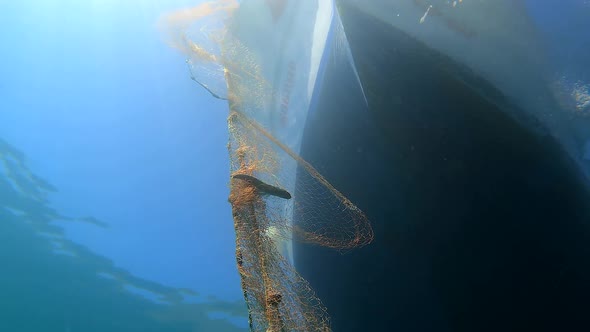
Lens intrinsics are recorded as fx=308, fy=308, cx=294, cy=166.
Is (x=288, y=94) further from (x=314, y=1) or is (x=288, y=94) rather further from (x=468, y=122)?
(x=468, y=122)

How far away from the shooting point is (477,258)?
3.13m

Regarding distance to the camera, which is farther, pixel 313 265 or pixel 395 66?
pixel 313 265

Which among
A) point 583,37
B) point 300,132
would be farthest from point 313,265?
point 583,37

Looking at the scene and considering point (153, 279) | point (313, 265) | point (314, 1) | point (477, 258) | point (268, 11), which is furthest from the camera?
point (153, 279)

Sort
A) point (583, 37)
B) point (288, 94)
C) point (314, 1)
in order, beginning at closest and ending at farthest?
1. point (583, 37)
2. point (314, 1)
3. point (288, 94)

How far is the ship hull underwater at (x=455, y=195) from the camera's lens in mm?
2787

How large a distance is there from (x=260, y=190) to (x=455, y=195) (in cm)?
199

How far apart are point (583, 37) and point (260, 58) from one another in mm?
3425

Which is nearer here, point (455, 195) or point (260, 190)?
point (260, 190)

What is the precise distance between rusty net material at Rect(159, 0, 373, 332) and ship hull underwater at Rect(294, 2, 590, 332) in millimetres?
588

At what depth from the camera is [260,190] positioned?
8.41 feet

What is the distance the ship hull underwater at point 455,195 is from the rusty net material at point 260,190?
0.59m

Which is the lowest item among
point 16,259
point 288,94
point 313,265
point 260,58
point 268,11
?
point 313,265

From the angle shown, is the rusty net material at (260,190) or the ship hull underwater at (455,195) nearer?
the rusty net material at (260,190)
